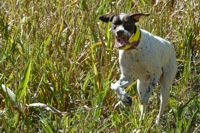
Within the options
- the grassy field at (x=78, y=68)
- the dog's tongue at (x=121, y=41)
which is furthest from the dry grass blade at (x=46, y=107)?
the dog's tongue at (x=121, y=41)

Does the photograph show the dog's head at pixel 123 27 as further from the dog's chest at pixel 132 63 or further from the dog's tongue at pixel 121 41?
the dog's chest at pixel 132 63

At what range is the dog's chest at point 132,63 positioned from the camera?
3.89 metres

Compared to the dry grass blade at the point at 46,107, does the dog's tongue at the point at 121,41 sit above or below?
above

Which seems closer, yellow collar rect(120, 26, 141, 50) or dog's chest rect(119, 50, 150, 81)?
yellow collar rect(120, 26, 141, 50)

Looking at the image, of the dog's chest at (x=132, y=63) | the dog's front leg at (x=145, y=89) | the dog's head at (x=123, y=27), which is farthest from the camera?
the dog's front leg at (x=145, y=89)

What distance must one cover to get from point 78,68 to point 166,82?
2.56ft

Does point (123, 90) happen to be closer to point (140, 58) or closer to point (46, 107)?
point (140, 58)

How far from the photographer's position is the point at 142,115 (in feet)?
13.5

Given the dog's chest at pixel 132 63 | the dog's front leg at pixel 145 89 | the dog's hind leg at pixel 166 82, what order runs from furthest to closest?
the dog's hind leg at pixel 166 82 → the dog's front leg at pixel 145 89 → the dog's chest at pixel 132 63

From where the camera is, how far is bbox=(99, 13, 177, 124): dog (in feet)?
12.4

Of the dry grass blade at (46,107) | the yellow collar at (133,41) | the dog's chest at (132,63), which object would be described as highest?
the yellow collar at (133,41)

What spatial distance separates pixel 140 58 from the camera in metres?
3.89

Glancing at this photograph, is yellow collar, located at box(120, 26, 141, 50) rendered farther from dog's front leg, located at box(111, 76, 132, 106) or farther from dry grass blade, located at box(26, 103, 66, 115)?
dry grass blade, located at box(26, 103, 66, 115)

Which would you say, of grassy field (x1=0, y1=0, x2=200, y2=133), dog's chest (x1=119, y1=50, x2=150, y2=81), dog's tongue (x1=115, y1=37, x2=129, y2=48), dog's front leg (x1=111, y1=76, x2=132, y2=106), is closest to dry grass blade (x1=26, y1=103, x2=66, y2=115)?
grassy field (x1=0, y1=0, x2=200, y2=133)
